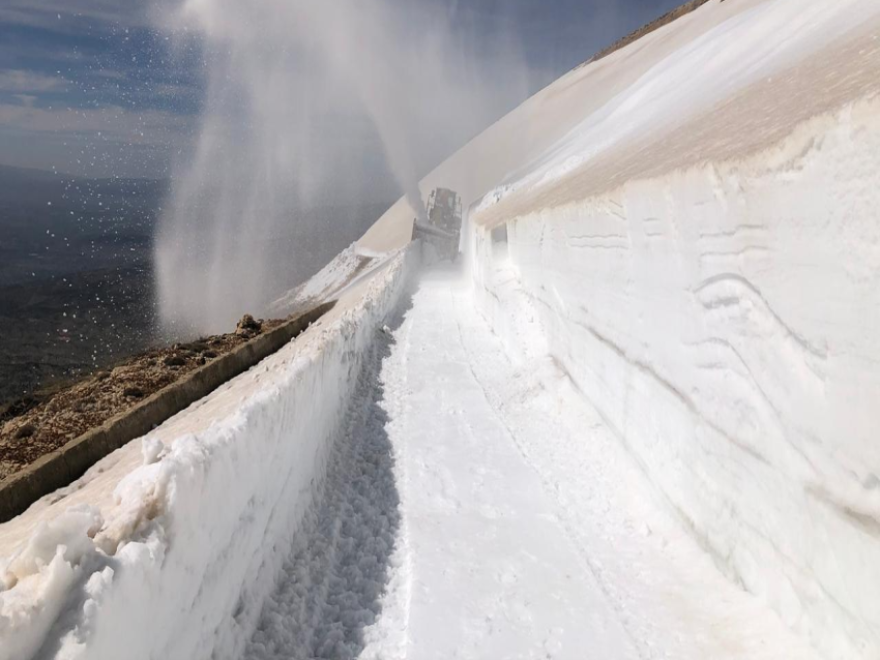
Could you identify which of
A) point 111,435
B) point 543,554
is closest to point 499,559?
point 543,554

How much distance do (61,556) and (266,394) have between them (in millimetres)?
2205

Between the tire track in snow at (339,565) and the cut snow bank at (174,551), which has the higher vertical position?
the cut snow bank at (174,551)

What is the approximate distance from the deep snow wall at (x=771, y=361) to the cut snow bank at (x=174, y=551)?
2.69 meters

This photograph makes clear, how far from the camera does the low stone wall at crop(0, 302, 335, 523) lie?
6523 mm

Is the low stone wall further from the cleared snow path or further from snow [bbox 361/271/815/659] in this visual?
snow [bbox 361/271/815/659]

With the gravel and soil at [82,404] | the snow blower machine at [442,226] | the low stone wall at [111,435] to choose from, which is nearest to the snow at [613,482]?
the low stone wall at [111,435]

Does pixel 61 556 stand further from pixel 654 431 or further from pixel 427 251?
pixel 427 251

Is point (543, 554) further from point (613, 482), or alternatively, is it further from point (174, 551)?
point (174, 551)

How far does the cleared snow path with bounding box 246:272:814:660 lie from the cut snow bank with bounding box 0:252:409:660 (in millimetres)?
313

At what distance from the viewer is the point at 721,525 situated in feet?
12.7

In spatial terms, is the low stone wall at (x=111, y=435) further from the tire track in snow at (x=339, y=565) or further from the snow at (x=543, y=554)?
the snow at (x=543, y=554)

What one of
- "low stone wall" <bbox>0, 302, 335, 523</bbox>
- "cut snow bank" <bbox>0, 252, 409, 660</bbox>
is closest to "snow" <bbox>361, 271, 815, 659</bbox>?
"cut snow bank" <bbox>0, 252, 409, 660</bbox>

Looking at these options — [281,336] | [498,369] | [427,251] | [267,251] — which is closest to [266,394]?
[498,369]

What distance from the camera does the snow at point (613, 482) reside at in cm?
253
